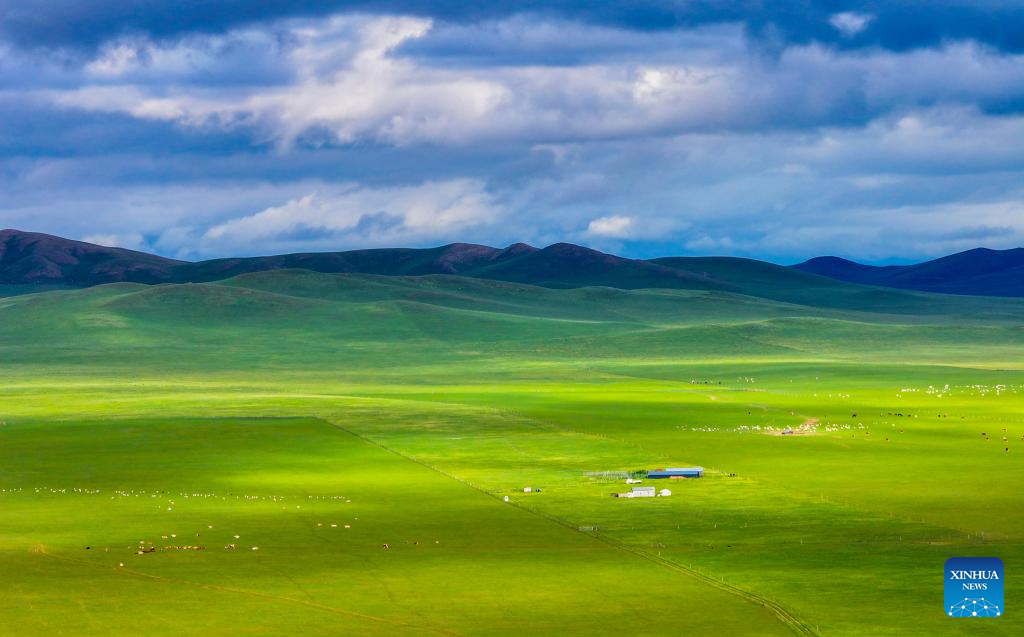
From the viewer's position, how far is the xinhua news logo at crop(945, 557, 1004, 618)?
39972 millimetres

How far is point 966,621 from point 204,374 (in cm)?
13018

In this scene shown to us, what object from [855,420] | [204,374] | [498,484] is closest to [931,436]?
[855,420]

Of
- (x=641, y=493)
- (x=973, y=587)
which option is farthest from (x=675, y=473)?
A: (x=973, y=587)

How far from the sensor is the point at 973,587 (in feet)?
138

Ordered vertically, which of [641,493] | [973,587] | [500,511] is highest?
[973,587]

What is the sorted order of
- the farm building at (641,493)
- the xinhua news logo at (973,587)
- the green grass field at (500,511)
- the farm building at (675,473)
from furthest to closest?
the farm building at (675,473), the farm building at (641,493), the green grass field at (500,511), the xinhua news logo at (973,587)

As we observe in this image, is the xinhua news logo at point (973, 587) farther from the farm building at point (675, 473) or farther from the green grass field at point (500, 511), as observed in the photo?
the farm building at point (675, 473)

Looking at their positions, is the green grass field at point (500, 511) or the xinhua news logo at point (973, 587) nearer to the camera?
the xinhua news logo at point (973, 587)

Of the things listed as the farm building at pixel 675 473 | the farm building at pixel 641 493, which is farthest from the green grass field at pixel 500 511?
the farm building at pixel 641 493

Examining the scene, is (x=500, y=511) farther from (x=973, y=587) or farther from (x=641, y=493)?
(x=973, y=587)

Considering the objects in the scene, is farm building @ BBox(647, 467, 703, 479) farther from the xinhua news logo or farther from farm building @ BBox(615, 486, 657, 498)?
the xinhua news logo

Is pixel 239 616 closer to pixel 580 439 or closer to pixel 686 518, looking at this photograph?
pixel 686 518

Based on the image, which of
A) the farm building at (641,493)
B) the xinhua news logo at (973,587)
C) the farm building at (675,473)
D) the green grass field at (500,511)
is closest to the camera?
the xinhua news logo at (973,587)

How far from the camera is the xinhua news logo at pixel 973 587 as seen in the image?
131 feet
